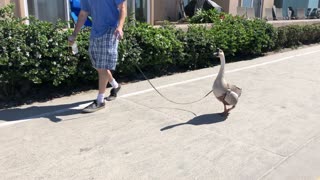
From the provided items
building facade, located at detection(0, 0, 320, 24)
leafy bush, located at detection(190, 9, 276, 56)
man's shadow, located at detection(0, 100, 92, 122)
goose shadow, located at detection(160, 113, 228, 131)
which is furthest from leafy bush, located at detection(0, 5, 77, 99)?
leafy bush, located at detection(190, 9, 276, 56)

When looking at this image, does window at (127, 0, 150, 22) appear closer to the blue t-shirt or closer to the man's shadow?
the blue t-shirt

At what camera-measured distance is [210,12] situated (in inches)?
444

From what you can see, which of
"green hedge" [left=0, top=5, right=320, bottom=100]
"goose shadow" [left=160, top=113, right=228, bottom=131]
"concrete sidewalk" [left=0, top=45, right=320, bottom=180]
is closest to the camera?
"concrete sidewalk" [left=0, top=45, right=320, bottom=180]

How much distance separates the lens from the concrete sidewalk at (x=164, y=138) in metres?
3.44

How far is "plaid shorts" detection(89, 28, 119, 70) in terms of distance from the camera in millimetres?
4789

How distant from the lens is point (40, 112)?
16.0 ft

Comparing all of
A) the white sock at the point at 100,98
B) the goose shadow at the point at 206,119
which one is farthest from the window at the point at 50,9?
the goose shadow at the point at 206,119

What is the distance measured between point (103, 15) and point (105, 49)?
441 millimetres

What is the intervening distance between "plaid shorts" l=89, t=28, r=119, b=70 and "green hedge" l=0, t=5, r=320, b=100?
2.55ft

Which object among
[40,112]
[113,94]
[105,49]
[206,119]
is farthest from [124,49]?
[206,119]

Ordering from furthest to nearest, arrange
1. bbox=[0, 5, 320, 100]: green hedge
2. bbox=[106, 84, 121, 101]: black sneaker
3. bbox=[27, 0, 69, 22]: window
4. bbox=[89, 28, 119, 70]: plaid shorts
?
bbox=[27, 0, 69, 22]: window, bbox=[106, 84, 121, 101]: black sneaker, bbox=[0, 5, 320, 100]: green hedge, bbox=[89, 28, 119, 70]: plaid shorts

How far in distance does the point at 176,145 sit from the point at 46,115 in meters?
1.87

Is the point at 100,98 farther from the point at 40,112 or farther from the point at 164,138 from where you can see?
the point at 164,138

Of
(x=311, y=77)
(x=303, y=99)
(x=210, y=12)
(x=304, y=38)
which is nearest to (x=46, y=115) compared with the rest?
(x=303, y=99)
